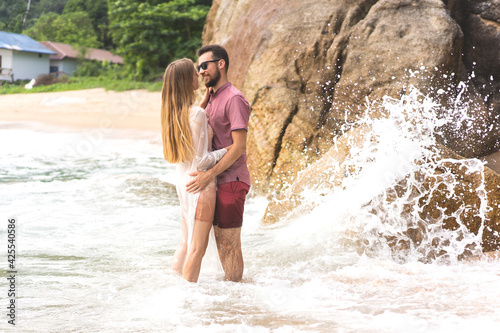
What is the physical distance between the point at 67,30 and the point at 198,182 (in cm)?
5221

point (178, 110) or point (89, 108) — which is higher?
point (178, 110)

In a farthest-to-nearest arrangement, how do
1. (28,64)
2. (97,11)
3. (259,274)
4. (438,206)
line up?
1. (97,11)
2. (28,64)
3. (438,206)
4. (259,274)

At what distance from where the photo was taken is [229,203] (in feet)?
13.4

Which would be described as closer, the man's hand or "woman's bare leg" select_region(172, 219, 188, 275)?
the man's hand

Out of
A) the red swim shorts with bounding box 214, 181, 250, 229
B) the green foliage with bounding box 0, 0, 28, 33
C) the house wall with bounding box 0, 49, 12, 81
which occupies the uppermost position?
the red swim shorts with bounding box 214, 181, 250, 229

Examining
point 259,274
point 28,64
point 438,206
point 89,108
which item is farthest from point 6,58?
point 438,206

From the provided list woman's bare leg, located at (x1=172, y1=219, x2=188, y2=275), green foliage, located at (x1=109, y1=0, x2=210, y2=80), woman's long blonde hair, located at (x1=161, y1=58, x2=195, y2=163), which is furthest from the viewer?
green foliage, located at (x1=109, y1=0, x2=210, y2=80)

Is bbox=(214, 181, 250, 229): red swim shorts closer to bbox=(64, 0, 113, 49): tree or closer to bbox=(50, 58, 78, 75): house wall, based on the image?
bbox=(50, 58, 78, 75): house wall

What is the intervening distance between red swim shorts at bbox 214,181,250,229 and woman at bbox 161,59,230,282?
0.23 feet

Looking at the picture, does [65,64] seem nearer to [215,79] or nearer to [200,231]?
[215,79]

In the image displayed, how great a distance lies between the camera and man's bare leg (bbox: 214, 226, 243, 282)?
13.8 feet

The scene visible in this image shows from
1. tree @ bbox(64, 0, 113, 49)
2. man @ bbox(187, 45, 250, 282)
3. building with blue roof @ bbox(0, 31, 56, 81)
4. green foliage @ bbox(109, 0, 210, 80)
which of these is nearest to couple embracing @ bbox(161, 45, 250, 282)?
man @ bbox(187, 45, 250, 282)

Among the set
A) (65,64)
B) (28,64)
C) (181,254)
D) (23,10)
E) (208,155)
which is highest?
(208,155)

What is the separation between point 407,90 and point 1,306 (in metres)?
4.97
